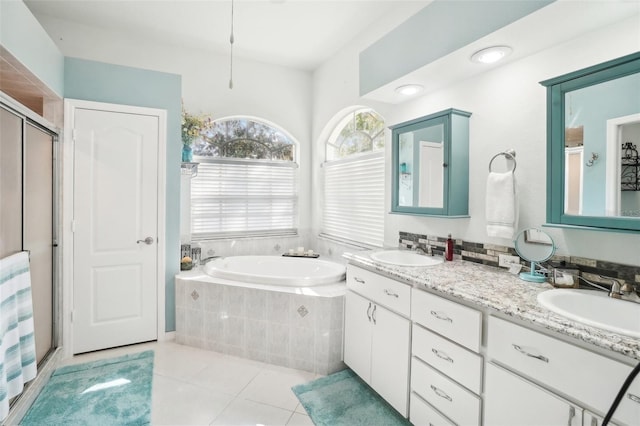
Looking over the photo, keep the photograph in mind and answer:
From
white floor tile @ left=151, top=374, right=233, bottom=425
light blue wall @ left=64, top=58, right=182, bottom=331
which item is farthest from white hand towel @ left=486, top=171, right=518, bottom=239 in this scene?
light blue wall @ left=64, top=58, right=182, bottom=331

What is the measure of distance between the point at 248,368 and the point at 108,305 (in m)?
1.39

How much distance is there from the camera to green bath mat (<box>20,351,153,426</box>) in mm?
1975

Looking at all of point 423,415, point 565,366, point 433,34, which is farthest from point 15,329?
point 433,34

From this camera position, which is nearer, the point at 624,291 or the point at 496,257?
the point at 624,291

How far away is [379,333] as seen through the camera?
207cm

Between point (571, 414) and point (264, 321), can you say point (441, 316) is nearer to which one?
point (571, 414)

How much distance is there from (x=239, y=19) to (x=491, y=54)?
224 centimetres

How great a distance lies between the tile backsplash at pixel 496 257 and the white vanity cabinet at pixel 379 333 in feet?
2.12

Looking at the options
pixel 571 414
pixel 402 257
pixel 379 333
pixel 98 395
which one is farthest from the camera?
pixel 402 257

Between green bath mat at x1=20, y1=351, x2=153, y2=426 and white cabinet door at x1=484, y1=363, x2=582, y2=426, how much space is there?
1907 millimetres

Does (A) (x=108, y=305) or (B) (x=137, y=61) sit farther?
(B) (x=137, y=61)

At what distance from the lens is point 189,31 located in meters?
3.21

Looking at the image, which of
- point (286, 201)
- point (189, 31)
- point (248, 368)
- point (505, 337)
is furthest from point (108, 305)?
point (505, 337)

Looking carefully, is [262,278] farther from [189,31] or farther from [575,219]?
[189,31]
